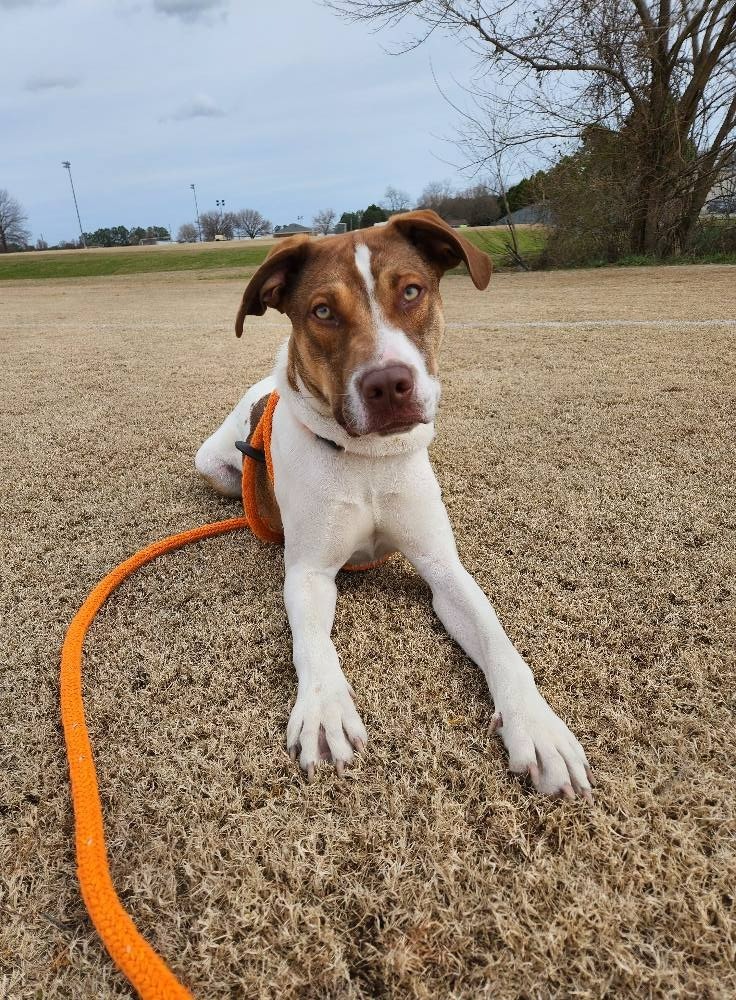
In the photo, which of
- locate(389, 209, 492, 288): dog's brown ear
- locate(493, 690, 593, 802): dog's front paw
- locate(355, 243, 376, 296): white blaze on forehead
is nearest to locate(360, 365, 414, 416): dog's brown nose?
locate(355, 243, 376, 296): white blaze on forehead

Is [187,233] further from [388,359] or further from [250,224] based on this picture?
[388,359]

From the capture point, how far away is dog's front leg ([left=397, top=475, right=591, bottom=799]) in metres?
1.62

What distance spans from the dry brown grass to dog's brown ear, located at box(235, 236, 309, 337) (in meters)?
1.08

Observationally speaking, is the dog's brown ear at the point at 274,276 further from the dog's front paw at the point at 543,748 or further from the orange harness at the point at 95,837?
the dog's front paw at the point at 543,748

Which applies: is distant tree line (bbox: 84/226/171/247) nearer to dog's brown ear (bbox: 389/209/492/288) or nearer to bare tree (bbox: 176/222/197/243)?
bare tree (bbox: 176/222/197/243)

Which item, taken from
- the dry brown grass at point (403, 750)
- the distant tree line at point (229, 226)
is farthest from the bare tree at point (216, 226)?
the dry brown grass at point (403, 750)

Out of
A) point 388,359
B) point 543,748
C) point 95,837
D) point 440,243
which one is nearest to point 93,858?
point 95,837

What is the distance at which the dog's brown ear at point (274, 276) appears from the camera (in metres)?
2.37

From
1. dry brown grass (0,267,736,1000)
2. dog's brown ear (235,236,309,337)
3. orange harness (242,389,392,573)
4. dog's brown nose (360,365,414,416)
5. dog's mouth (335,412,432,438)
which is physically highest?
dog's brown ear (235,236,309,337)

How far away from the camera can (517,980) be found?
3.89 feet

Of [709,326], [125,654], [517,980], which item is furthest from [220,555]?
[709,326]

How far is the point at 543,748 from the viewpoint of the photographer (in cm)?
165

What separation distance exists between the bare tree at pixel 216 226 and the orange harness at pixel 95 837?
96674mm

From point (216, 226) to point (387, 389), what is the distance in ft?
325
